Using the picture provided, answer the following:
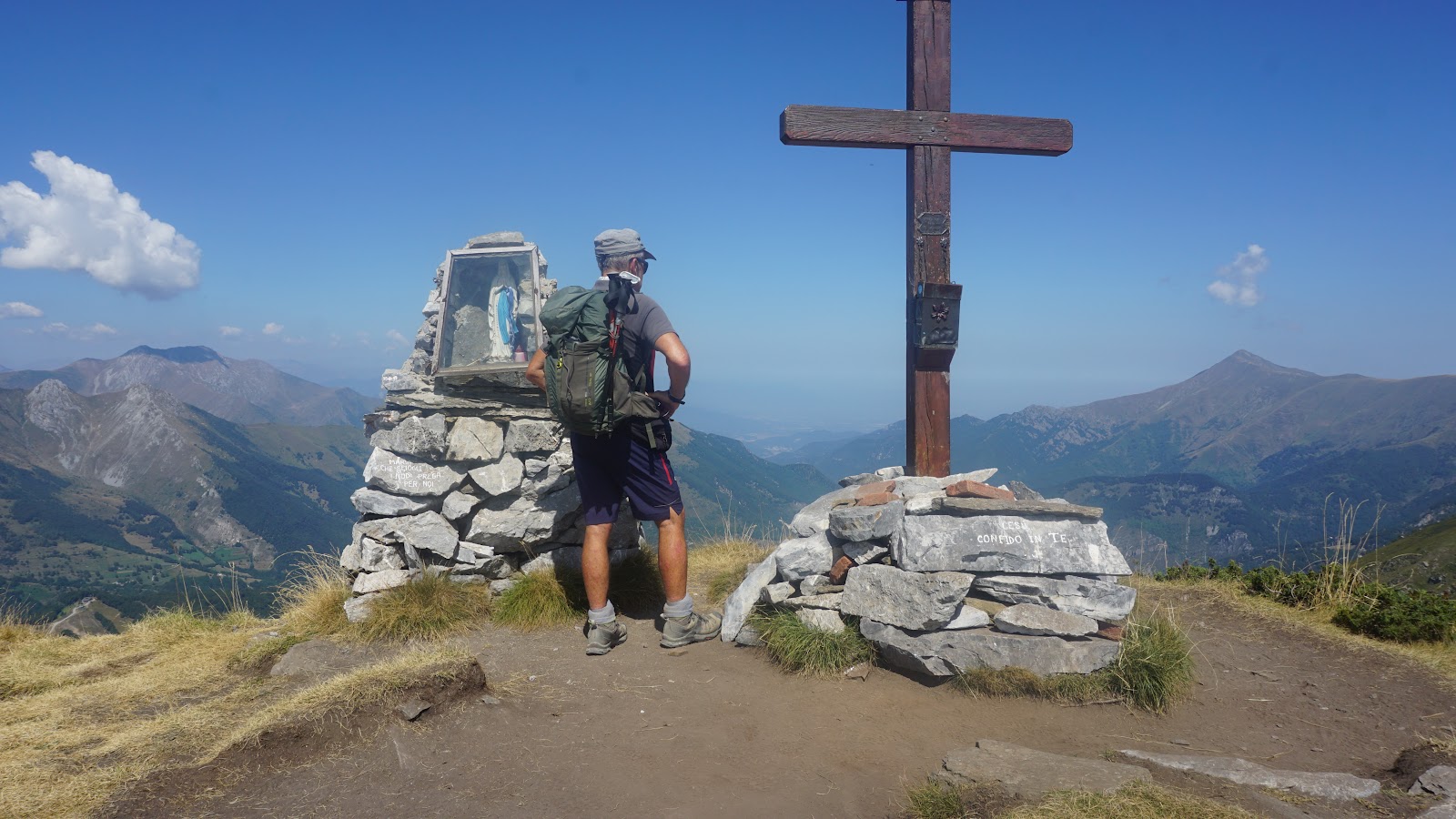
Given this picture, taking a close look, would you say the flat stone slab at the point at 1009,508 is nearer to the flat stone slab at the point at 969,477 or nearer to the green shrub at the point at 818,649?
the flat stone slab at the point at 969,477

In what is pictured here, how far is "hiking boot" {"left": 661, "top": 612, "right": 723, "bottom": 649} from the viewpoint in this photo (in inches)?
227

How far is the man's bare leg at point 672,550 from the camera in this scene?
18.7 ft

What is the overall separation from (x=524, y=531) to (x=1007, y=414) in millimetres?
173287

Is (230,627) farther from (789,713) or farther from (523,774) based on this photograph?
(789,713)

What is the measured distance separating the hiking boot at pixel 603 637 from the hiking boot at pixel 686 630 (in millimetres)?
354

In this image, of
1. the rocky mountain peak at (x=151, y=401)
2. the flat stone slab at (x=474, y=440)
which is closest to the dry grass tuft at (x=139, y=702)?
the flat stone slab at (x=474, y=440)

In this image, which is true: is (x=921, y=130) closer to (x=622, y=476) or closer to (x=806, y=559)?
(x=806, y=559)

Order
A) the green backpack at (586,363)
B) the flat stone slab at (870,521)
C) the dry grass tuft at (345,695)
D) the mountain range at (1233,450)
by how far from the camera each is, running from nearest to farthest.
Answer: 1. the dry grass tuft at (345,695)
2. the green backpack at (586,363)
3. the flat stone slab at (870,521)
4. the mountain range at (1233,450)

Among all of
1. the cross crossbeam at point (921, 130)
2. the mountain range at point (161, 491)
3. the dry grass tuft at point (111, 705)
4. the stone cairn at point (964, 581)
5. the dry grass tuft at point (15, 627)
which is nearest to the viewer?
the dry grass tuft at point (111, 705)

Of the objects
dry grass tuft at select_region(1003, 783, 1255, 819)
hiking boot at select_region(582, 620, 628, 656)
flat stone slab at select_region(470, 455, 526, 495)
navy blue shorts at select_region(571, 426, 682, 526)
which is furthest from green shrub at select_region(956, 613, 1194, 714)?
flat stone slab at select_region(470, 455, 526, 495)

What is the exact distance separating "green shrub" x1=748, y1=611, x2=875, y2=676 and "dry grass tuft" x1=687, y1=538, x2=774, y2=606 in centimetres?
162

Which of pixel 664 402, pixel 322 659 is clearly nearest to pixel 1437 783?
pixel 664 402

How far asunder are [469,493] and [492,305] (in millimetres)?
2343

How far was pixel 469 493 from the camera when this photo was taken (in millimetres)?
7004
